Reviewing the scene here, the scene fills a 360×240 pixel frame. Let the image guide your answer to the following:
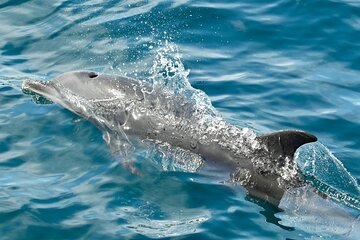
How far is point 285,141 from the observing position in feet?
30.4

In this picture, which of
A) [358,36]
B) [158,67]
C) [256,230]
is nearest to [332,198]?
[256,230]

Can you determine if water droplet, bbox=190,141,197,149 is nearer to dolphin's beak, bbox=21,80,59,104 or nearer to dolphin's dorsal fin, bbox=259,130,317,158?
dolphin's dorsal fin, bbox=259,130,317,158

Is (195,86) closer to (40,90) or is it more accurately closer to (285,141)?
(40,90)

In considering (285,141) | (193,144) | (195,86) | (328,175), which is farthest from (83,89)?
(328,175)

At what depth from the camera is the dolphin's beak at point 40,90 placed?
11.9 m

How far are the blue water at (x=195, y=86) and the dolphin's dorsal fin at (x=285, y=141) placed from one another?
0.61m

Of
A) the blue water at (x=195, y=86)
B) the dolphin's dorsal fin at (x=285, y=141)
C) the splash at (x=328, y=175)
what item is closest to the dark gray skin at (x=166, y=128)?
the dolphin's dorsal fin at (x=285, y=141)

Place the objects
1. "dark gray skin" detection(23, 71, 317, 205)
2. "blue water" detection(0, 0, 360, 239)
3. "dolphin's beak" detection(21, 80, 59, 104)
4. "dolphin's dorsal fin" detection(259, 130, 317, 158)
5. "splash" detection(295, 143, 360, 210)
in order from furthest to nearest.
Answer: "dolphin's beak" detection(21, 80, 59, 104), "splash" detection(295, 143, 360, 210), "dark gray skin" detection(23, 71, 317, 205), "dolphin's dorsal fin" detection(259, 130, 317, 158), "blue water" detection(0, 0, 360, 239)

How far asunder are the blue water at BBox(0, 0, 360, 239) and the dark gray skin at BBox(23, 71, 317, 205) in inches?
9.3

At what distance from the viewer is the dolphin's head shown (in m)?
11.3

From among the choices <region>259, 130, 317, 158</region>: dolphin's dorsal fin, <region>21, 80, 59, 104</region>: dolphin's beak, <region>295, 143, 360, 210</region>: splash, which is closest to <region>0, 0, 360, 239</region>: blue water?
<region>295, 143, 360, 210</region>: splash

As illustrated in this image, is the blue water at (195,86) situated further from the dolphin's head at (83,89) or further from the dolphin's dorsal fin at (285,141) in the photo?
the dolphin's dorsal fin at (285,141)

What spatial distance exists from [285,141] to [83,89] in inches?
145

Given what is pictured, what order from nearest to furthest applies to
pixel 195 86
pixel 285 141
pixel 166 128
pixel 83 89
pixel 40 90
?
pixel 285 141, pixel 166 128, pixel 83 89, pixel 40 90, pixel 195 86
